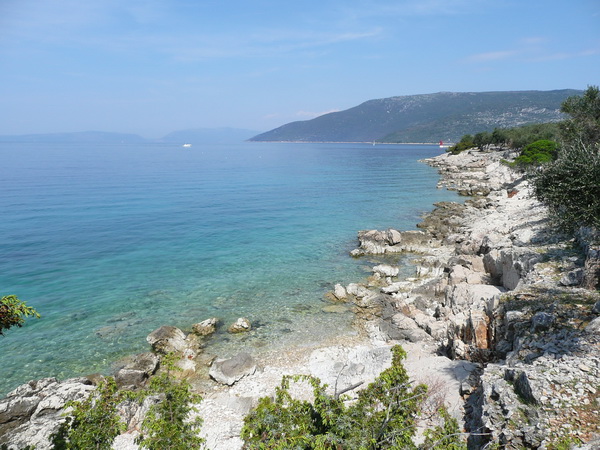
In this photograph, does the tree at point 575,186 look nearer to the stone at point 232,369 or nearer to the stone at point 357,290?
the stone at point 357,290

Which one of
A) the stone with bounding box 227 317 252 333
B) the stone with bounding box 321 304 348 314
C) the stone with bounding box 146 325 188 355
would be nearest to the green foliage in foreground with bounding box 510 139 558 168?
the stone with bounding box 321 304 348 314

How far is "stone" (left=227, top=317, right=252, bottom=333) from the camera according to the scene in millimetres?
22188

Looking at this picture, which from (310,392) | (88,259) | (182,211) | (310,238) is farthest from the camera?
(182,211)

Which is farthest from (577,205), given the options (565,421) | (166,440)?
Result: (166,440)

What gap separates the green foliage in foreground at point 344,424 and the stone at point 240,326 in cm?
1345

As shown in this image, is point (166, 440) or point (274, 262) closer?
point (166, 440)

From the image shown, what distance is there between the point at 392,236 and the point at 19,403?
3203 cm

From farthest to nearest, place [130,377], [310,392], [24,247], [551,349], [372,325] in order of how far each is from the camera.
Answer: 1. [24,247]
2. [372,325]
3. [130,377]
4. [310,392]
5. [551,349]

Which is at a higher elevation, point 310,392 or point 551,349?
point 551,349

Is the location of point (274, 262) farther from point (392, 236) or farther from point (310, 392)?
point (310, 392)

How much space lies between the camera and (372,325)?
22.5 metres

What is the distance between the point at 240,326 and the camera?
73.1 feet

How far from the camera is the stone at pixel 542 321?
44.4 ft

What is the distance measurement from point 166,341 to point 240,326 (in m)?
4.39
